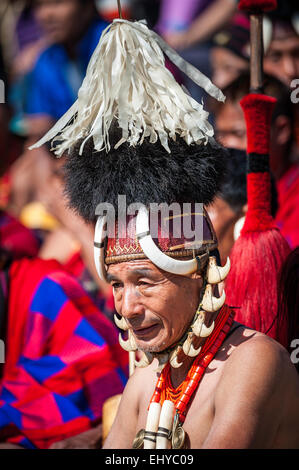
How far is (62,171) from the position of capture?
2.55 m

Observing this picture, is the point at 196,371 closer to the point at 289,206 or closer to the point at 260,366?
the point at 260,366

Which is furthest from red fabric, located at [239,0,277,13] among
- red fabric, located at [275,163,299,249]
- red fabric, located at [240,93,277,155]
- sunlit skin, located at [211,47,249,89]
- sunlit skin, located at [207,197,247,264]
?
sunlit skin, located at [211,47,249,89]

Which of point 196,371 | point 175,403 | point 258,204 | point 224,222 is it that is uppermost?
point 258,204

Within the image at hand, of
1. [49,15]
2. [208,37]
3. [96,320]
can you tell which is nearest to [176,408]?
Answer: [96,320]

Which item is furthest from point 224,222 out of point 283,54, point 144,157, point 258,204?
point 283,54

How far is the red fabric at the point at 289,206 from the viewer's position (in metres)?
4.22

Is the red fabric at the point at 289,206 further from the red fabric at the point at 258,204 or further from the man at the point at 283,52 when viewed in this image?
the red fabric at the point at 258,204

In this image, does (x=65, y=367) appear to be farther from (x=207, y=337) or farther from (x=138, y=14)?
(x=138, y=14)

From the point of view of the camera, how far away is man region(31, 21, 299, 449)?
86.8 inches

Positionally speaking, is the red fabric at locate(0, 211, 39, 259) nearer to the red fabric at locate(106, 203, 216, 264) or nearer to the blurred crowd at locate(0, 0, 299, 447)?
the blurred crowd at locate(0, 0, 299, 447)

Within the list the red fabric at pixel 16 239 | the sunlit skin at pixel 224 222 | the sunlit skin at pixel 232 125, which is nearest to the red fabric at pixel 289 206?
the sunlit skin at pixel 232 125

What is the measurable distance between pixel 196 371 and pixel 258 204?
2.47 ft

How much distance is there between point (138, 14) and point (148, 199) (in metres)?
4.16

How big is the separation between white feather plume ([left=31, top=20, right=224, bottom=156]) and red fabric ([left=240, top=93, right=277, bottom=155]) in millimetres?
453
